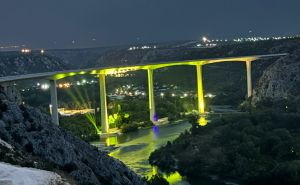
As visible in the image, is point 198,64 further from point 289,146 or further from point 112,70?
point 289,146

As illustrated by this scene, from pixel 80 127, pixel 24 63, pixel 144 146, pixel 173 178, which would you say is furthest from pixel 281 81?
pixel 24 63

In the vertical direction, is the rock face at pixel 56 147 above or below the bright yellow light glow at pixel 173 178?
above

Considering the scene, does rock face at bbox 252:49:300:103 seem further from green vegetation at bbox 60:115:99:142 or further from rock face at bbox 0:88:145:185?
rock face at bbox 0:88:145:185

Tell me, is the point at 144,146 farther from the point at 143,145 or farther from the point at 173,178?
the point at 173,178

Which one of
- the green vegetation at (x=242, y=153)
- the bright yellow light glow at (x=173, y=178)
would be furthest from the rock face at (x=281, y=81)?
the bright yellow light glow at (x=173, y=178)

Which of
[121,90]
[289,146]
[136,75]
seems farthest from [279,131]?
[136,75]

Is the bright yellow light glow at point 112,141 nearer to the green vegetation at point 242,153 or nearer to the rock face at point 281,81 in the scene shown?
the green vegetation at point 242,153

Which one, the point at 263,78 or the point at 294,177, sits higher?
the point at 263,78
